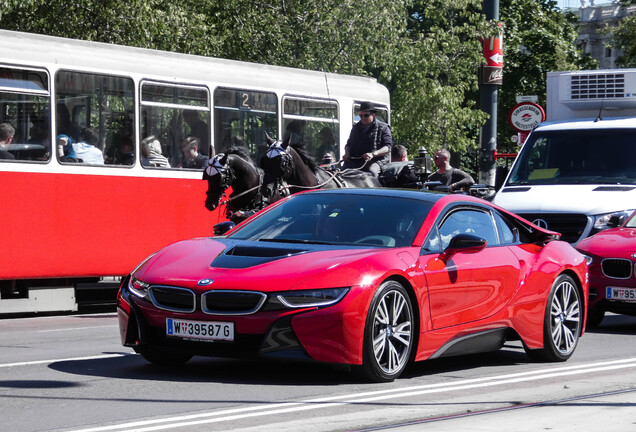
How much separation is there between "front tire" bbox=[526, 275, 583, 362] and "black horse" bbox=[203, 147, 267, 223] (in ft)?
21.5

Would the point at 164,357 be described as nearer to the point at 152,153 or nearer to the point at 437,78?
the point at 152,153

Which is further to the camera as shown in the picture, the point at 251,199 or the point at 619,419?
the point at 251,199

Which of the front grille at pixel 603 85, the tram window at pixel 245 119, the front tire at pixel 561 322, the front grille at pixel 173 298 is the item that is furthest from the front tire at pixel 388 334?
the tram window at pixel 245 119

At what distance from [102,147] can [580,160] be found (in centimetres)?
625

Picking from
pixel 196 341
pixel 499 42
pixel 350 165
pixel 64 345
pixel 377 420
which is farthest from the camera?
pixel 499 42

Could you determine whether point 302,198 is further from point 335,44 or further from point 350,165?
point 335,44

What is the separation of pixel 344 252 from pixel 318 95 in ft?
40.6

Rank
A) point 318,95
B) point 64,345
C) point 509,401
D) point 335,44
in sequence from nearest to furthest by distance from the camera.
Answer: point 509,401 → point 64,345 → point 318,95 → point 335,44

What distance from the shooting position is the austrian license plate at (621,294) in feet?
44.7

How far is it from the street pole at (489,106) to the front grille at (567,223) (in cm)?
699

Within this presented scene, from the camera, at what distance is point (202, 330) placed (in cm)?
853

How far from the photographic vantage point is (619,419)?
283 inches

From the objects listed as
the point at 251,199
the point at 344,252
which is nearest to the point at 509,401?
the point at 344,252

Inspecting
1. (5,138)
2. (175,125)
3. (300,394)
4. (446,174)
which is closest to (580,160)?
(446,174)
